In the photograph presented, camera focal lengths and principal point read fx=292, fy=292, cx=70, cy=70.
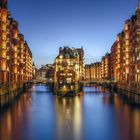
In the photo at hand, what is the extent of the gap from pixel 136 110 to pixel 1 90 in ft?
139

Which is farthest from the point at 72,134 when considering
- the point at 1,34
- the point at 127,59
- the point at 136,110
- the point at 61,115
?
the point at 127,59

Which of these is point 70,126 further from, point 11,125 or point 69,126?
point 11,125

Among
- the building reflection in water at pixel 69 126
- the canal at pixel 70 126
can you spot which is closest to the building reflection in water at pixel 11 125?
the canal at pixel 70 126

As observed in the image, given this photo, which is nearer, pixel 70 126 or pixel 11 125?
pixel 70 126

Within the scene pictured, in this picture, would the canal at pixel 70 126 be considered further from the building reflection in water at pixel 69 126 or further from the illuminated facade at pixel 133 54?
the illuminated facade at pixel 133 54

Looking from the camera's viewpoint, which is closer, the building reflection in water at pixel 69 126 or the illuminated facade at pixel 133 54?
the building reflection in water at pixel 69 126

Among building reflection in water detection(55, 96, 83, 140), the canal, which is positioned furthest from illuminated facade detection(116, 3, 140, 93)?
building reflection in water detection(55, 96, 83, 140)

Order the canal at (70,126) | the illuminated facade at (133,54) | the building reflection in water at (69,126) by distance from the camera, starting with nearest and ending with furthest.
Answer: the canal at (70,126) < the building reflection in water at (69,126) < the illuminated facade at (133,54)

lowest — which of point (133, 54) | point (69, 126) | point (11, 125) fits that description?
point (69, 126)

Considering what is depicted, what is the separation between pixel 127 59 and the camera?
127 meters

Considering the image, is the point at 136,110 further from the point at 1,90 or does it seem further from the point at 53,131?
the point at 1,90

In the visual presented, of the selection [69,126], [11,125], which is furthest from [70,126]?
[11,125]

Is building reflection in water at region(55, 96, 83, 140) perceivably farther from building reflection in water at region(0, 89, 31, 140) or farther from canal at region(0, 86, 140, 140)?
building reflection in water at region(0, 89, 31, 140)

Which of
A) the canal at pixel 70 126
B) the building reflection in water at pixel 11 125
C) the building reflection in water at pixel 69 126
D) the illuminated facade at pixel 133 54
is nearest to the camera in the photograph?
the building reflection in water at pixel 11 125
